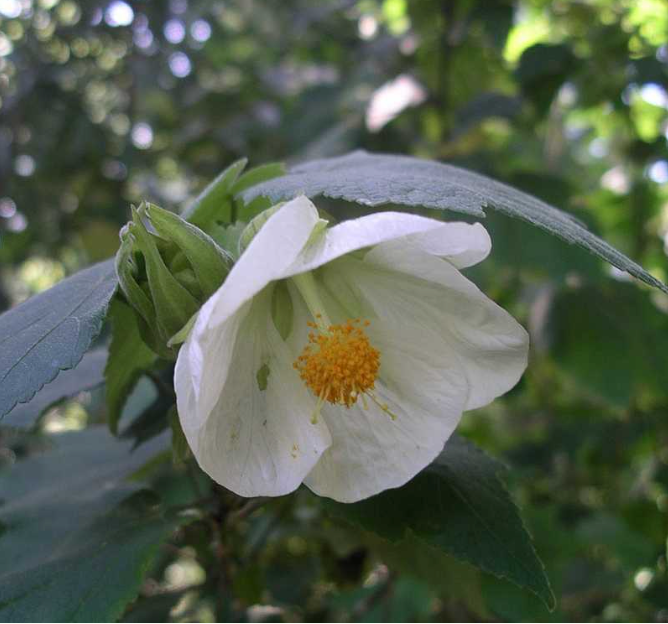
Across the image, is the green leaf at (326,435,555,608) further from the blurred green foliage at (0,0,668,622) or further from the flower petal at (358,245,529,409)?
the blurred green foliage at (0,0,668,622)

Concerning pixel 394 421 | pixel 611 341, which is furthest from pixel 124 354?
pixel 611 341

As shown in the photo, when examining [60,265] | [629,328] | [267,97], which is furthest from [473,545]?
[60,265]

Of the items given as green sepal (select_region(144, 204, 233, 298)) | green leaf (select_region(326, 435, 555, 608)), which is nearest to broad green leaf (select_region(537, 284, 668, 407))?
green leaf (select_region(326, 435, 555, 608))

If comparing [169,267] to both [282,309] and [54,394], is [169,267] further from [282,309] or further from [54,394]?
[54,394]

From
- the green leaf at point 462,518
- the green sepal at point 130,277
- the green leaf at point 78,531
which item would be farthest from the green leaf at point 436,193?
the green leaf at point 78,531

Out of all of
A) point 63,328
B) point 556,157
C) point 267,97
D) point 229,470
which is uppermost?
point 63,328

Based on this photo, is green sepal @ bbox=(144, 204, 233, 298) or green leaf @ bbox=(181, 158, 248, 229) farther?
green leaf @ bbox=(181, 158, 248, 229)

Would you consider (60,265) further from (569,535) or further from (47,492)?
(569,535)
